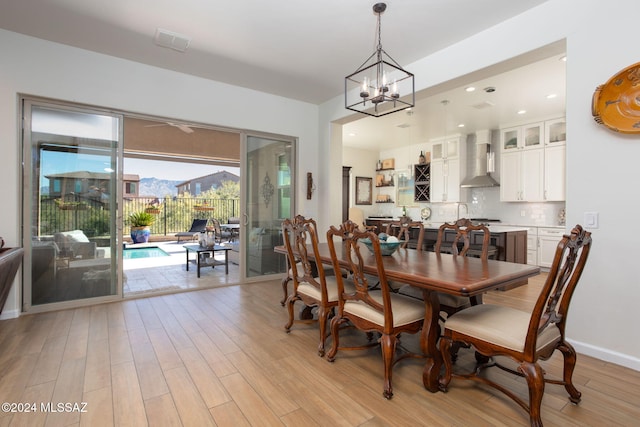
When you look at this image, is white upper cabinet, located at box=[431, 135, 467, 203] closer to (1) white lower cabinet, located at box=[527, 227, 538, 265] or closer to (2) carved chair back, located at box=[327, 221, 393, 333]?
(1) white lower cabinet, located at box=[527, 227, 538, 265]

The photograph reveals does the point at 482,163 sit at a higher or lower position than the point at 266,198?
higher

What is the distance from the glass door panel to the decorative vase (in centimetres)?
609

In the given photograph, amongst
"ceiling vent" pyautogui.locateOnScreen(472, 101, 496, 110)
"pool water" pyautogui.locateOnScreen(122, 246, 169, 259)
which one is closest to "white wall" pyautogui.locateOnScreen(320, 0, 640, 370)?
"ceiling vent" pyautogui.locateOnScreen(472, 101, 496, 110)

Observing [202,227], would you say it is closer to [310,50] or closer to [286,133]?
[286,133]

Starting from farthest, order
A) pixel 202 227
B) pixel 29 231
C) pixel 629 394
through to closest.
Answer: pixel 202 227 → pixel 29 231 → pixel 629 394

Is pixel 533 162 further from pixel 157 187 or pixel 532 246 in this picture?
pixel 157 187

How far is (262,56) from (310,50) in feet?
1.89

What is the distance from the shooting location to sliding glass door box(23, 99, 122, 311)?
331 cm

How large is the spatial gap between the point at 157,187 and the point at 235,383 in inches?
430

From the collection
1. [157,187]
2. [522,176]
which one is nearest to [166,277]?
[522,176]

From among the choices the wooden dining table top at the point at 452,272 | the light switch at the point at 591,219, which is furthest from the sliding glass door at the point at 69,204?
the light switch at the point at 591,219

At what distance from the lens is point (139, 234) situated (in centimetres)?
923

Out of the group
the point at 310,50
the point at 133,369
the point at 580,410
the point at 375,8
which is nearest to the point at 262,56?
the point at 310,50

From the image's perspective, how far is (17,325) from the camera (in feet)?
9.69
